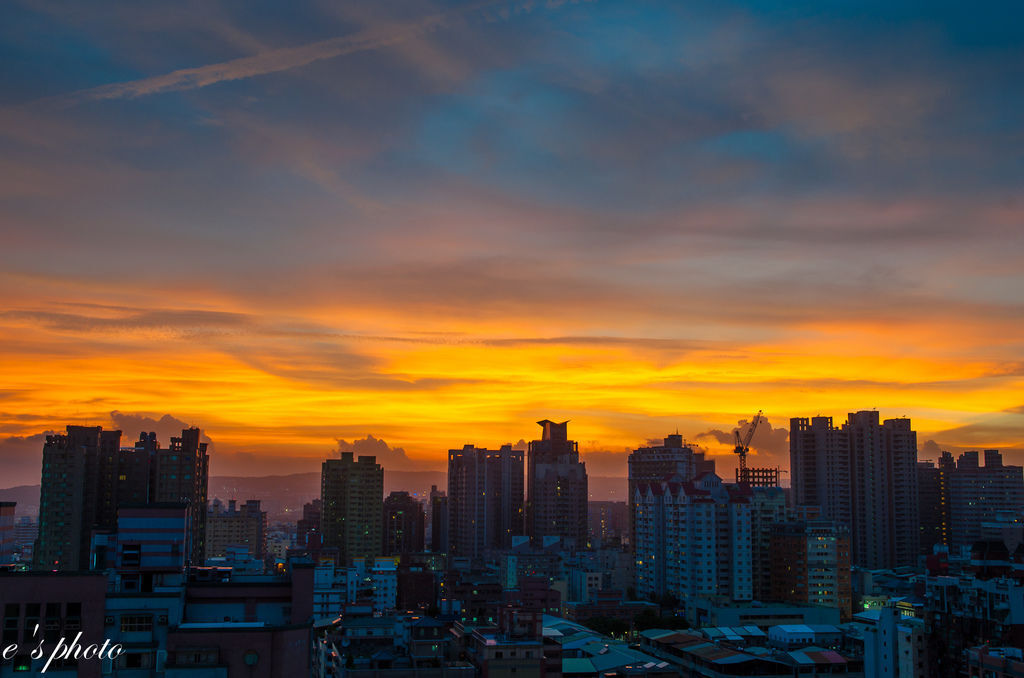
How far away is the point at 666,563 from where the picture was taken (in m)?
75.4

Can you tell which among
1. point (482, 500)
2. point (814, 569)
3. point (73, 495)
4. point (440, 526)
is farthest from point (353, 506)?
point (814, 569)

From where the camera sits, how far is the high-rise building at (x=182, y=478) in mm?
67500

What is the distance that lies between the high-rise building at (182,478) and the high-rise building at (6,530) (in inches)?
1397

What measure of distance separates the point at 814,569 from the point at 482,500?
52350 mm

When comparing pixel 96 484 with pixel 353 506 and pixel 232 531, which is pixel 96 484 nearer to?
pixel 353 506

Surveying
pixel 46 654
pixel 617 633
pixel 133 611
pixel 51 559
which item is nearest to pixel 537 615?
pixel 133 611

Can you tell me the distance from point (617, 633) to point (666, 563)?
15.2m

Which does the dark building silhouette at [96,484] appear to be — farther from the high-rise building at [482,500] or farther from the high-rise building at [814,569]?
the high-rise building at [482,500]

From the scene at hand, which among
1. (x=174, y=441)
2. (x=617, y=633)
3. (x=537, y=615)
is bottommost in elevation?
(x=617, y=633)

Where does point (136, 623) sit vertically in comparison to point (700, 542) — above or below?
above

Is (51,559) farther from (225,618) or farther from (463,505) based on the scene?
(463,505)

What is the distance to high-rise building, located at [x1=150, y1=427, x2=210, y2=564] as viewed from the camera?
67.5 meters

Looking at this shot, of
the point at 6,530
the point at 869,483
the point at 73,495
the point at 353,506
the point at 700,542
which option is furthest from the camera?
the point at 869,483

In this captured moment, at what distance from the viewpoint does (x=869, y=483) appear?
327ft
